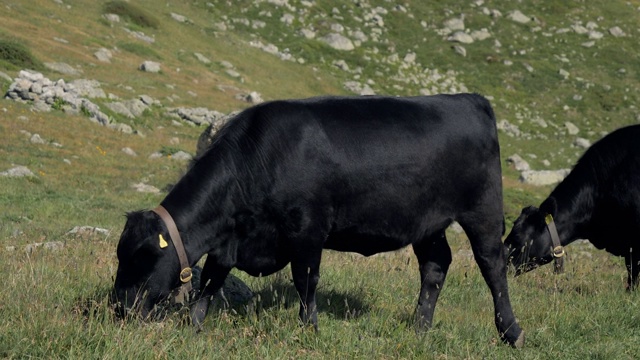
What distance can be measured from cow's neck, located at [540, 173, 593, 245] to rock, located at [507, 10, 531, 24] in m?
55.1

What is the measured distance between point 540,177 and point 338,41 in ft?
75.3

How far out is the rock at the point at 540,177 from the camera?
33938 millimetres

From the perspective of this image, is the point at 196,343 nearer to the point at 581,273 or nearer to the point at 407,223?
the point at 407,223

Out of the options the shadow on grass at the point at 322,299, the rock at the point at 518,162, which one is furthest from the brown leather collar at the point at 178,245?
the rock at the point at 518,162

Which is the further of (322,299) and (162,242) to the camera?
(322,299)

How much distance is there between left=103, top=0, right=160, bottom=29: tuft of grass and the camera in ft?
154

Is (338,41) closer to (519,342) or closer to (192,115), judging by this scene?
(192,115)

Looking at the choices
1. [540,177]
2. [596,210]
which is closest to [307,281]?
[596,210]

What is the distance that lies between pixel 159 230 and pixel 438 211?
282cm

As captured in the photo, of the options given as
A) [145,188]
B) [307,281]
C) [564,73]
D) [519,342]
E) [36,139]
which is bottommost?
[564,73]

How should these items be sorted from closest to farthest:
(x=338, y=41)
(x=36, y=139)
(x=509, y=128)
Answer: (x=36, y=139) → (x=509, y=128) → (x=338, y=41)

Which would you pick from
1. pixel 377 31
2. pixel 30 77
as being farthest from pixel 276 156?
pixel 377 31

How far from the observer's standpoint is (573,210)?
34.4 ft

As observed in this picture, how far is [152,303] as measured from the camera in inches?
237
